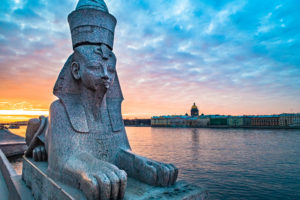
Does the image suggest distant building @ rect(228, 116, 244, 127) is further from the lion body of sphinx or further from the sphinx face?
the sphinx face

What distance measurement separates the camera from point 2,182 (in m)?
A: 5.37

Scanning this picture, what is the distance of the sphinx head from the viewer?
2590 millimetres

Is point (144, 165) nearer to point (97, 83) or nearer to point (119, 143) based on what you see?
point (119, 143)

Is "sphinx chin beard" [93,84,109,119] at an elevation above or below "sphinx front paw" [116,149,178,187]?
above

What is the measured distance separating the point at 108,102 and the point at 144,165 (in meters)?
1.14

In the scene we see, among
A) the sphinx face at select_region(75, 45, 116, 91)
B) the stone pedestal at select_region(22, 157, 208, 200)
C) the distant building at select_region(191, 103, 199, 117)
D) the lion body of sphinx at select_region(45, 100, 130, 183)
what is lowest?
the stone pedestal at select_region(22, 157, 208, 200)

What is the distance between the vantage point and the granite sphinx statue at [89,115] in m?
2.36

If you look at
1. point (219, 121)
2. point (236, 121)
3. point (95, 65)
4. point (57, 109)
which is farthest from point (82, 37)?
point (219, 121)

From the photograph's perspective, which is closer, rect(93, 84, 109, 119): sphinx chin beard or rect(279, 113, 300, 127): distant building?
rect(93, 84, 109, 119): sphinx chin beard

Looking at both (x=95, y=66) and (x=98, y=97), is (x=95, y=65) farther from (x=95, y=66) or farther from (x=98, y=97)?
(x=98, y=97)

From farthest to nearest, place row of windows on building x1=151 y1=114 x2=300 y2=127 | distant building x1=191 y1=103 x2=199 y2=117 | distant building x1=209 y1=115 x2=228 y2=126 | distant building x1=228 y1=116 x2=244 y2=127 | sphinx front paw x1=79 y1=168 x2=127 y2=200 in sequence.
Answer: distant building x1=191 y1=103 x2=199 y2=117
distant building x1=209 y1=115 x2=228 y2=126
distant building x1=228 y1=116 x2=244 y2=127
row of windows on building x1=151 y1=114 x2=300 y2=127
sphinx front paw x1=79 y1=168 x2=127 y2=200

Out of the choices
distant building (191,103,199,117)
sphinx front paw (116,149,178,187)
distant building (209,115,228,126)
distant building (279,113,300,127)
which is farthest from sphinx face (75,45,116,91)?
distant building (191,103,199,117)

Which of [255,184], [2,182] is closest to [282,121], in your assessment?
[255,184]

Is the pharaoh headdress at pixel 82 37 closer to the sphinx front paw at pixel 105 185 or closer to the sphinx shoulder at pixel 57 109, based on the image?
the sphinx shoulder at pixel 57 109
